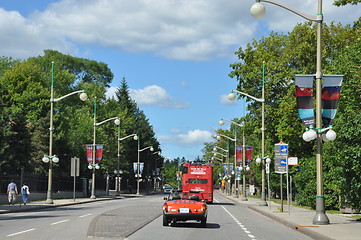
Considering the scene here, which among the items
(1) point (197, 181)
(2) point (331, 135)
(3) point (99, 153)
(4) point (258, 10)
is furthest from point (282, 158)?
(3) point (99, 153)

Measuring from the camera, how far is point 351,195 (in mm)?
24859

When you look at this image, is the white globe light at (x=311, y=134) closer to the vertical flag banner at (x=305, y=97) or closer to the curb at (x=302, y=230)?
the vertical flag banner at (x=305, y=97)

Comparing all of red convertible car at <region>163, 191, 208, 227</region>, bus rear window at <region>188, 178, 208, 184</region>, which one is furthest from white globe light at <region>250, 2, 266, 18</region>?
bus rear window at <region>188, 178, 208, 184</region>

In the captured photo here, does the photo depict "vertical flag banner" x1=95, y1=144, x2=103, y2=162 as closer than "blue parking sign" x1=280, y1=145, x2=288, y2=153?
No

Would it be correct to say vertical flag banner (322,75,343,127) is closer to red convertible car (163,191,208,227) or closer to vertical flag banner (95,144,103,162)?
red convertible car (163,191,208,227)

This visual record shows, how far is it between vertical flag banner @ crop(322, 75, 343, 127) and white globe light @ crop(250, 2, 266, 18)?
4.86 m

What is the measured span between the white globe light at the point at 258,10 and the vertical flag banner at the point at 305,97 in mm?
4136

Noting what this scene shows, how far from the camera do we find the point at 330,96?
72.3ft

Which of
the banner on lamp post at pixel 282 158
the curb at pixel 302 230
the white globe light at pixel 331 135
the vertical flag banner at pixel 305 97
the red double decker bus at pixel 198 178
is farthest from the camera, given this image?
the red double decker bus at pixel 198 178

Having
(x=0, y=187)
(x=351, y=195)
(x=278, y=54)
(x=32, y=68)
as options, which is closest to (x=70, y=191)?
(x=32, y=68)

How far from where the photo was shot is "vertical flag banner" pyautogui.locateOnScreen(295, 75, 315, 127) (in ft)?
71.7

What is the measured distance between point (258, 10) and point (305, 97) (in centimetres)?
492

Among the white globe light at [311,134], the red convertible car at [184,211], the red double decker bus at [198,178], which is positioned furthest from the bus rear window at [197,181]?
the white globe light at [311,134]

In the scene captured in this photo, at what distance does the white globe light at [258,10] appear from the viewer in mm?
18484
